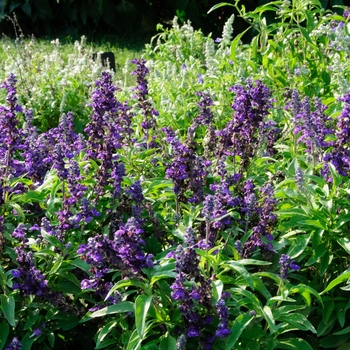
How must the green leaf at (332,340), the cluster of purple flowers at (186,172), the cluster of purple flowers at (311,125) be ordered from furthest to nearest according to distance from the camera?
the cluster of purple flowers at (311,125) → the cluster of purple flowers at (186,172) → the green leaf at (332,340)

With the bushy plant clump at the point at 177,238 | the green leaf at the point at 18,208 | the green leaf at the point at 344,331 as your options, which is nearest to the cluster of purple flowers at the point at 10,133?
the bushy plant clump at the point at 177,238

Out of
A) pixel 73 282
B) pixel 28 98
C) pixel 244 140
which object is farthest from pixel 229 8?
pixel 73 282

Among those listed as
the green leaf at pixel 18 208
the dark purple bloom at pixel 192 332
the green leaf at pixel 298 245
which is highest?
the green leaf at pixel 18 208

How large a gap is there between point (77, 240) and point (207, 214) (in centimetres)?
96

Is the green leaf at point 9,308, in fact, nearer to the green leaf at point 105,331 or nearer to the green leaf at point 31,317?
the green leaf at point 31,317

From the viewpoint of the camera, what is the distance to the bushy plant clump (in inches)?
113

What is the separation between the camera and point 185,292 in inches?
107

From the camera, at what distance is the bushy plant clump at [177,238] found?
9.43ft

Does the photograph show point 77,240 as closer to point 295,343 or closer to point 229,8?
point 295,343

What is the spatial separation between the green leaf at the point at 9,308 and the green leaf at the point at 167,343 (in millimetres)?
652

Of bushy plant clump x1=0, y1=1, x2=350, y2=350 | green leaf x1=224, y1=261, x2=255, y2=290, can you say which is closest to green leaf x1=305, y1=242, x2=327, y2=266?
bushy plant clump x1=0, y1=1, x2=350, y2=350

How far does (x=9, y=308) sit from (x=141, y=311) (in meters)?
0.67

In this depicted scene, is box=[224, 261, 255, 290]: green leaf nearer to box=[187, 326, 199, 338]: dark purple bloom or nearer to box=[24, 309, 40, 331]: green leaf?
box=[187, 326, 199, 338]: dark purple bloom

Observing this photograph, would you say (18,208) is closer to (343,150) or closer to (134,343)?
(134,343)
